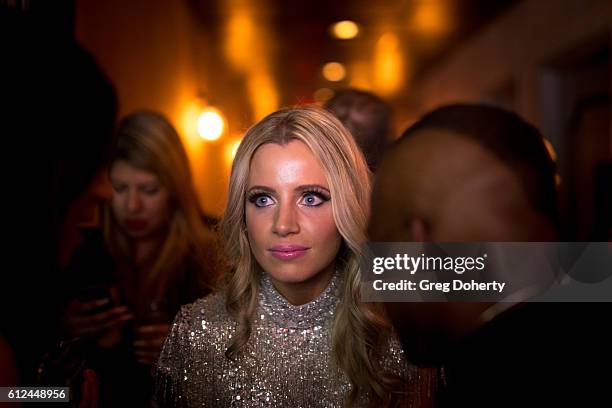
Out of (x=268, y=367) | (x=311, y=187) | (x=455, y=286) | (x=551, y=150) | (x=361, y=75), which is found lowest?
(x=268, y=367)

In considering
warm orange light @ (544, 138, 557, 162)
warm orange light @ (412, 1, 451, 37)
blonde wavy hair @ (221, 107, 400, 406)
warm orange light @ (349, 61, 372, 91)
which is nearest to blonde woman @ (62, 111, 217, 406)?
blonde wavy hair @ (221, 107, 400, 406)

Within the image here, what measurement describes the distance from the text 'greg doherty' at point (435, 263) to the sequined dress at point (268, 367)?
0.41 ft

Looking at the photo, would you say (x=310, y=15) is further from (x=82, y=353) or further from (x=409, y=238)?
(x=82, y=353)

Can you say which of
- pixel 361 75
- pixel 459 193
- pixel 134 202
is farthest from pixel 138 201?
pixel 459 193

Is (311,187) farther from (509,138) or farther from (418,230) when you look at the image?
(509,138)

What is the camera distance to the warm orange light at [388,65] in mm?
1196

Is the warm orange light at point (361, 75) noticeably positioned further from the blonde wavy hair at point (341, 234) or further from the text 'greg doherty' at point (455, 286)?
the text 'greg doherty' at point (455, 286)

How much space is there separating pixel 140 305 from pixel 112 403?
0.19 m

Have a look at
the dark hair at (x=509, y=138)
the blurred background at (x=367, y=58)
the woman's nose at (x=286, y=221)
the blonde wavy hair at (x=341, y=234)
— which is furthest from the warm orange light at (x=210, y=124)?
the dark hair at (x=509, y=138)

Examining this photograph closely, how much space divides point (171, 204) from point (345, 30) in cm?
46

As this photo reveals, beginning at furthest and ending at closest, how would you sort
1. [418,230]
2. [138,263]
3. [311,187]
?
[138,263], [418,230], [311,187]

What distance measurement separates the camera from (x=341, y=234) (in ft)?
3.44

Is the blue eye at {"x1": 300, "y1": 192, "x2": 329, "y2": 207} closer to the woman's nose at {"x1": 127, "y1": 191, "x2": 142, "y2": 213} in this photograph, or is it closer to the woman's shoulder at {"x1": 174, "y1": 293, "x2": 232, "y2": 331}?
the woman's shoulder at {"x1": 174, "y1": 293, "x2": 232, "y2": 331}

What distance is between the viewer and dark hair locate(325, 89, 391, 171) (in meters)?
1.08
